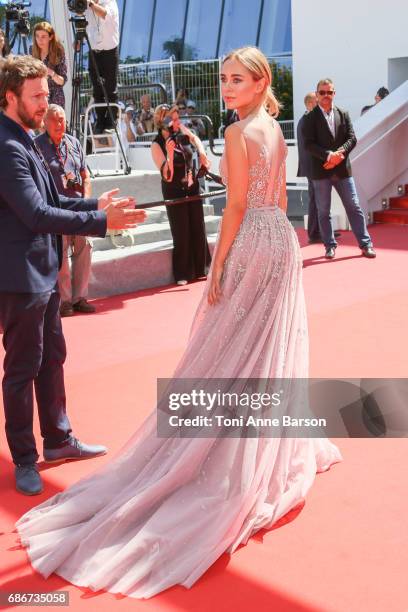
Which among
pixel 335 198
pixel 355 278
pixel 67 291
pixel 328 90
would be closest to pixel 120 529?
pixel 67 291

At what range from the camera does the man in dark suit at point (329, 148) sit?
28.8 ft

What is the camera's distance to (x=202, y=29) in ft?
82.5

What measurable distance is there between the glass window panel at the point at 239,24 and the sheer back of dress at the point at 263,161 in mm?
20922

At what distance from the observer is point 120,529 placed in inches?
120

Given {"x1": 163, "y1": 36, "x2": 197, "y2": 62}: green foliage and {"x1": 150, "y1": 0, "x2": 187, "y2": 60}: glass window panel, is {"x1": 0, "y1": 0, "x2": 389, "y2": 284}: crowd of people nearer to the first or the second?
{"x1": 163, "y1": 36, "x2": 197, "y2": 62}: green foliage

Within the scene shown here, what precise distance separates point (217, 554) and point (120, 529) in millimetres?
371

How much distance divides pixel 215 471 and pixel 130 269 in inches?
195

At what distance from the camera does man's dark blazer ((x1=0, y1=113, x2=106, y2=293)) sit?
3.37 meters

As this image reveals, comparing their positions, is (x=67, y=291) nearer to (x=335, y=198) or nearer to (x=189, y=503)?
(x=189, y=503)

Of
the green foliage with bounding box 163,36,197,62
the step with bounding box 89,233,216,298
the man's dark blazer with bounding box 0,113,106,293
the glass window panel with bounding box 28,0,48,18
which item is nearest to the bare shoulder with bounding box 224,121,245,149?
the man's dark blazer with bounding box 0,113,106,293

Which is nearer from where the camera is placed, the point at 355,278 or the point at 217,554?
the point at 217,554

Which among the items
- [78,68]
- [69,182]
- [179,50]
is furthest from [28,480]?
[179,50]

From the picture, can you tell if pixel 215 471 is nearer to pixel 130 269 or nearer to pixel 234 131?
pixel 234 131

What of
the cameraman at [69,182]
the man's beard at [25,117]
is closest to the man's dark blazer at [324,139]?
the cameraman at [69,182]
